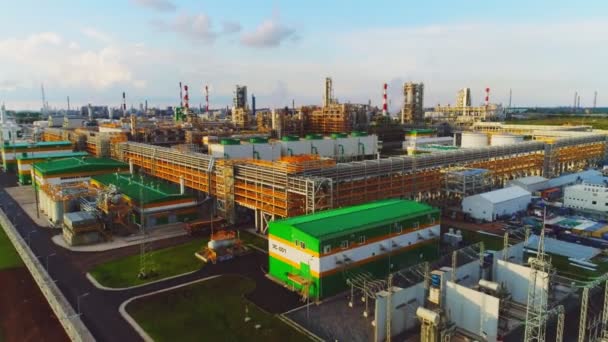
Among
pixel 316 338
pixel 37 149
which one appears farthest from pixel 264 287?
pixel 37 149

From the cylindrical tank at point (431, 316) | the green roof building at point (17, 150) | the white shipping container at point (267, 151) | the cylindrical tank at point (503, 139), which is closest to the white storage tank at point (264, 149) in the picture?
the white shipping container at point (267, 151)

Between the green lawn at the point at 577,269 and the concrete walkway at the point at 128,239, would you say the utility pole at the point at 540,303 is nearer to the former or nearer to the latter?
the green lawn at the point at 577,269

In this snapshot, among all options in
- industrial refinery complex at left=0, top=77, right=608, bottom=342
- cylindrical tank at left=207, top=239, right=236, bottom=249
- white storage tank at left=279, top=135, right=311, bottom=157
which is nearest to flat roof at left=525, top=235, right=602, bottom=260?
industrial refinery complex at left=0, top=77, right=608, bottom=342

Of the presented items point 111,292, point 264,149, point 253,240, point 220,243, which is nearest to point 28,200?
point 264,149

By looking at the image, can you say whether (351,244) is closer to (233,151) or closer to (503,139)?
(233,151)

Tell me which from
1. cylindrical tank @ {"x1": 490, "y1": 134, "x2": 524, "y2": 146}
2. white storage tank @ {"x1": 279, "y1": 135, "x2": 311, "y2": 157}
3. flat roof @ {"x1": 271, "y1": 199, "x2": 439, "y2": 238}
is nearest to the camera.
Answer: flat roof @ {"x1": 271, "y1": 199, "x2": 439, "y2": 238}

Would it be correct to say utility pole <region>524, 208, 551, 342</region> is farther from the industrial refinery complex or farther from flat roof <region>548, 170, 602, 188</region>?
flat roof <region>548, 170, 602, 188</region>

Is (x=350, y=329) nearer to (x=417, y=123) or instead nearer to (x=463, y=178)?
(x=463, y=178)
